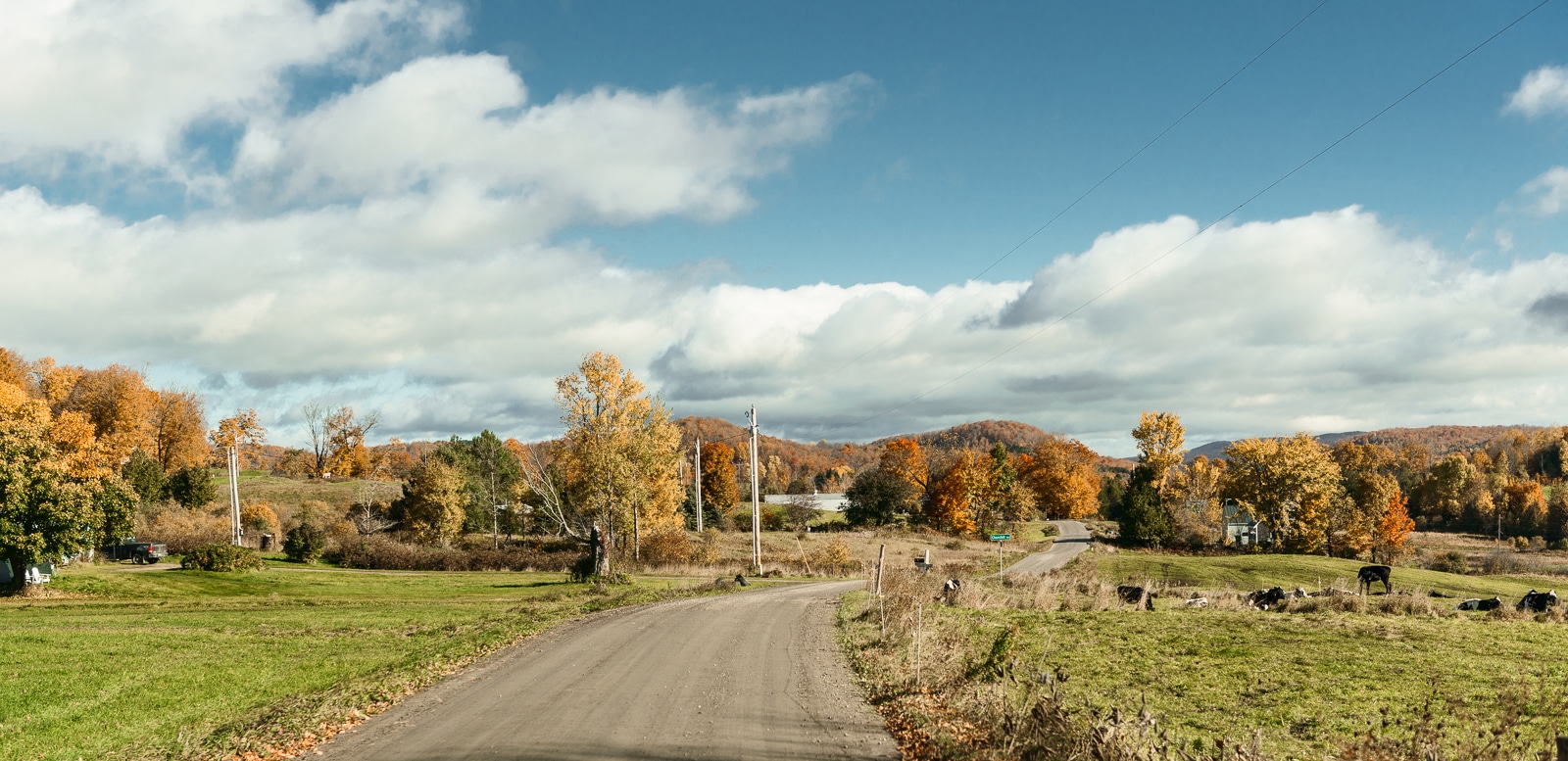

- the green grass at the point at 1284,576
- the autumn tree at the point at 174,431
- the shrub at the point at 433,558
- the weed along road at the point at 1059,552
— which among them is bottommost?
the weed along road at the point at 1059,552

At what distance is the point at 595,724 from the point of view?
42.1 feet

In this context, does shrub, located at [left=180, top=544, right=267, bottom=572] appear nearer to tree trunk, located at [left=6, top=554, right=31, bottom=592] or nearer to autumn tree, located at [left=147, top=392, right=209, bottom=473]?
tree trunk, located at [left=6, top=554, right=31, bottom=592]

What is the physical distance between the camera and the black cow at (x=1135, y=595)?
30.4 meters

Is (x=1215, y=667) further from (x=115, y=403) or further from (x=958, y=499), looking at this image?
(x=115, y=403)

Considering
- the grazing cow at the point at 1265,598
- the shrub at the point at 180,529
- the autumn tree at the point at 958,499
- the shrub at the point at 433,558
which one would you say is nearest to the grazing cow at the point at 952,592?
the grazing cow at the point at 1265,598

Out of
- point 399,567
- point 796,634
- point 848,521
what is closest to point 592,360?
point 399,567

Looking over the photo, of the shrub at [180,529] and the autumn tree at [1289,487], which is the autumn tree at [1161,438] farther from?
the shrub at [180,529]

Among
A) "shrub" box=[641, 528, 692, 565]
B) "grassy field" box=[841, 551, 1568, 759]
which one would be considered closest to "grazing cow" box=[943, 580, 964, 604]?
"grassy field" box=[841, 551, 1568, 759]

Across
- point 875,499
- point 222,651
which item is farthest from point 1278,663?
point 875,499

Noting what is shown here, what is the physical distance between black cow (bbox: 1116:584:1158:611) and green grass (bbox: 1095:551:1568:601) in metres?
8.70

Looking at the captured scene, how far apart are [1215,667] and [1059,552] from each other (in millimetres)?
59767

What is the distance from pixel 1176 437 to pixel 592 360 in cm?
7603

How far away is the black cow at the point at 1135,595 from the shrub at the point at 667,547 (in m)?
26.5

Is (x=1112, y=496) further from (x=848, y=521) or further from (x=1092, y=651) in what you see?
(x=1092, y=651)
